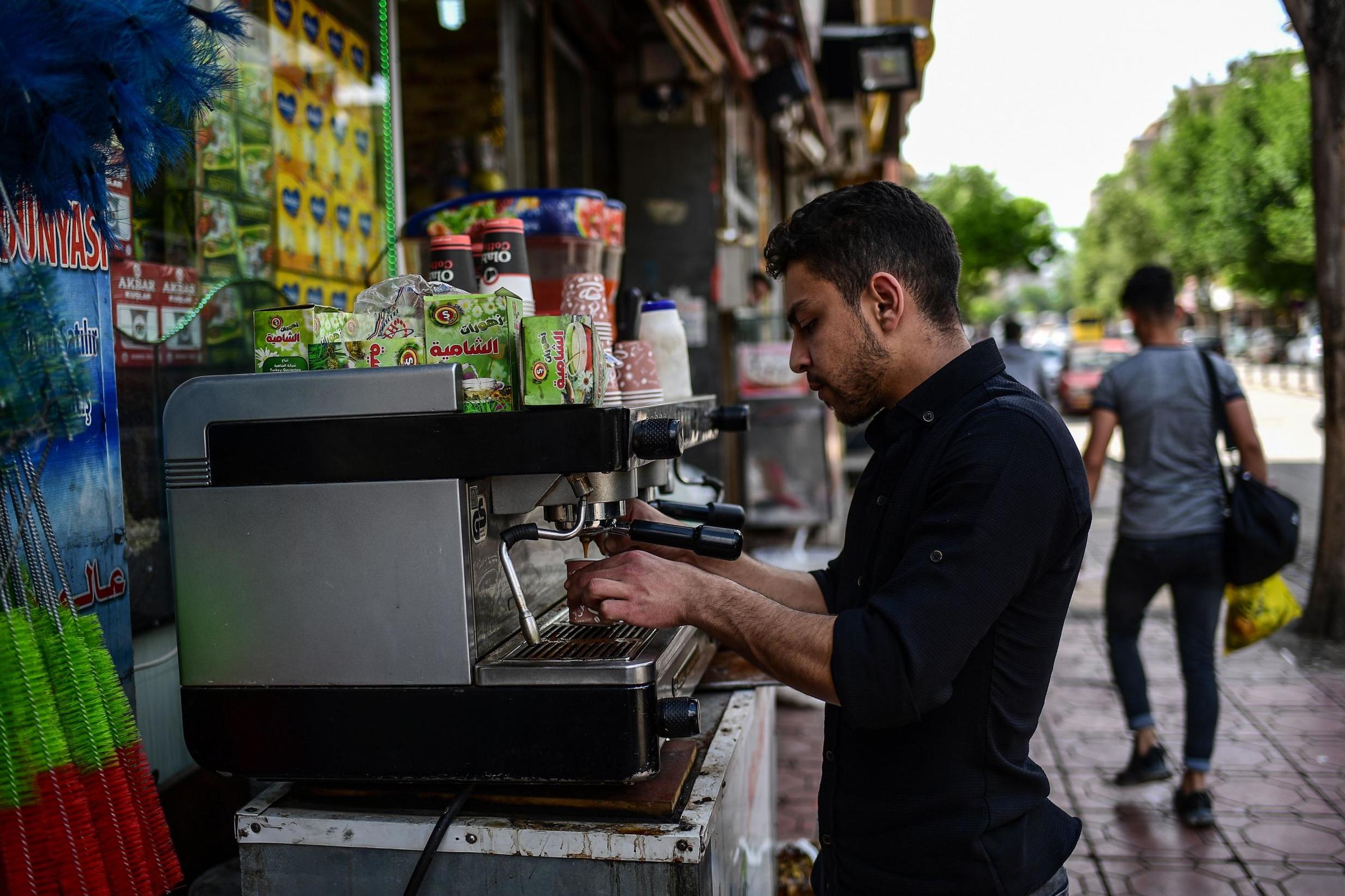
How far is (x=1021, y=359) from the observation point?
8.66 m

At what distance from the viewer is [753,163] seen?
10.6m

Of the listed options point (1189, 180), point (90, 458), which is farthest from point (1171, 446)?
point (1189, 180)

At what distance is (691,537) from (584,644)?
0.26 m

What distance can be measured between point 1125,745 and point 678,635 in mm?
3673

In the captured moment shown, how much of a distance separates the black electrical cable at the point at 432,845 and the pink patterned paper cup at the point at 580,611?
342 mm

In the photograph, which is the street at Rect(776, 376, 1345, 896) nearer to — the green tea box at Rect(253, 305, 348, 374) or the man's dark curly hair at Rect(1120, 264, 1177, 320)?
the man's dark curly hair at Rect(1120, 264, 1177, 320)

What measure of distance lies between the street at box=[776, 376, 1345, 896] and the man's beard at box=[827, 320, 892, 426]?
251 cm

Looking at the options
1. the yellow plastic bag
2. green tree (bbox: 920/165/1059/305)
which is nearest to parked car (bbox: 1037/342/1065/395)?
green tree (bbox: 920/165/1059/305)

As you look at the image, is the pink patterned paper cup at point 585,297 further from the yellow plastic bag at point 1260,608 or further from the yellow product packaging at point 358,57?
the yellow plastic bag at point 1260,608

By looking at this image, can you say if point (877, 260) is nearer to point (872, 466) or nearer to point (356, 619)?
point (872, 466)

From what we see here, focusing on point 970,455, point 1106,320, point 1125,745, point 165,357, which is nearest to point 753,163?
point 1125,745

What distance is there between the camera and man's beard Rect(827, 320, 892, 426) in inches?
68.5

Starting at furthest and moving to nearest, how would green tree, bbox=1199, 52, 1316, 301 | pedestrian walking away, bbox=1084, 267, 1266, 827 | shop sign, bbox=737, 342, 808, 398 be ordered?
green tree, bbox=1199, 52, 1316, 301
shop sign, bbox=737, 342, 808, 398
pedestrian walking away, bbox=1084, 267, 1266, 827

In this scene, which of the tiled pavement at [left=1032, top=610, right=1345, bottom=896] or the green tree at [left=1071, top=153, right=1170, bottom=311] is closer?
the tiled pavement at [left=1032, top=610, right=1345, bottom=896]
